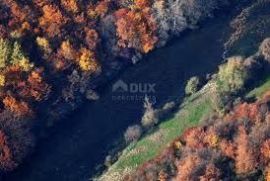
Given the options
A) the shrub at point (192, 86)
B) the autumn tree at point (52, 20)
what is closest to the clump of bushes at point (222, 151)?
the shrub at point (192, 86)

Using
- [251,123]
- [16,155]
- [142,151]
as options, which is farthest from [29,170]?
[251,123]

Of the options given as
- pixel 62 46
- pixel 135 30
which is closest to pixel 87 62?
pixel 62 46

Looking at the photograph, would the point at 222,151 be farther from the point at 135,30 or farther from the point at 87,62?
the point at 135,30

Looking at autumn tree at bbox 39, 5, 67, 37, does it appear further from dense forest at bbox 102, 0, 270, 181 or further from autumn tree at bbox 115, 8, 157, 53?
dense forest at bbox 102, 0, 270, 181

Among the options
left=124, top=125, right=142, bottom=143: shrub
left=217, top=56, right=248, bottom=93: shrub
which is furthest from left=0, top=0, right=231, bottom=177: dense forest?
left=217, top=56, right=248, bottom=93: shrub

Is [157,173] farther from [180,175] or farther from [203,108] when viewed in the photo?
[203,108]

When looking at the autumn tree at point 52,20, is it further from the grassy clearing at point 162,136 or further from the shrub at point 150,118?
the grassy clearing at point 162,136
